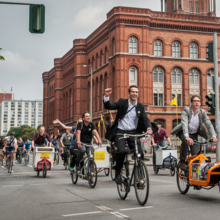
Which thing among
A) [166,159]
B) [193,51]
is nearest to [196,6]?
[193,51]

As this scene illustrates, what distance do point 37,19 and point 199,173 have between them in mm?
6162

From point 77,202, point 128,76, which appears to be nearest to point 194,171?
point 77,202

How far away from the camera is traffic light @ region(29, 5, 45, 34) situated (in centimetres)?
1055

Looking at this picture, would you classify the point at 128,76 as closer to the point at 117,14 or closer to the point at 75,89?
the point at 117,14

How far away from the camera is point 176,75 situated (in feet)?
169

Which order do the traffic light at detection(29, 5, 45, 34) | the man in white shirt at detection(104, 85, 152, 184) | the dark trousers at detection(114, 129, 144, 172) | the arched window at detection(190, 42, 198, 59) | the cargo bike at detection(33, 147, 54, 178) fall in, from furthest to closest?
the arched window at detection(190, 42, 198, 59) → the cargo bike at detection(33, 147, 54, 178) → the traffic light at detection(29, 5, 45, 34) → the man in white shirt at detection(104, 85, 152, 184) → the dark trousers at detection(114, 129, 144, 172)

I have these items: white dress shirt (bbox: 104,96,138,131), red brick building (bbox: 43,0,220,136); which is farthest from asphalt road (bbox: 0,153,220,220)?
red brick building (bbox: 43,0,220,136)

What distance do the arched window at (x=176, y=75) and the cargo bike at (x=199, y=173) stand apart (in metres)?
44.2

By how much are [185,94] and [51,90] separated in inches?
1559

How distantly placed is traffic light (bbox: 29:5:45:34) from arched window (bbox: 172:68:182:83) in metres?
41.7

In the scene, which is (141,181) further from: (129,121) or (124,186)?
(129,121)

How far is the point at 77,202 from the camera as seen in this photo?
702 cm

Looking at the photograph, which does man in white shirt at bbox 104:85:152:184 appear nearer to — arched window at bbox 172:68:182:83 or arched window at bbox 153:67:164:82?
arched window at bbox 153:67:164:82

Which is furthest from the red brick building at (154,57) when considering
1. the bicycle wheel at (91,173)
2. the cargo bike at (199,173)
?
the cargo bike at (199,173)
